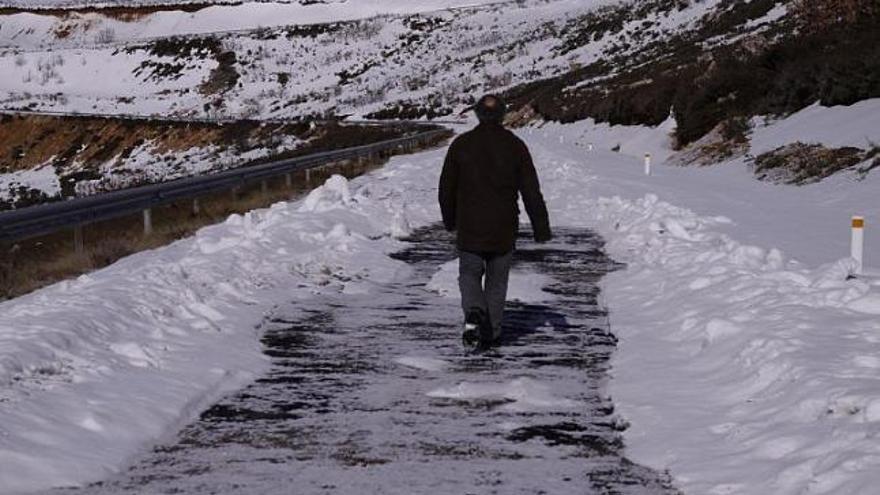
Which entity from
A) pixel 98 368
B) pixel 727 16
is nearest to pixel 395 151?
pixel 98 368

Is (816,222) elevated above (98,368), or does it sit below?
below

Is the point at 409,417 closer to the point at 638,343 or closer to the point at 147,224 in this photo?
the point at 638,343

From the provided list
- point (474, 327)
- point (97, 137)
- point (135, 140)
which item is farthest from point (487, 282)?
point (97, 137)

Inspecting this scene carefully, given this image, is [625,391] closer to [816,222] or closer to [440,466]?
[440,466]

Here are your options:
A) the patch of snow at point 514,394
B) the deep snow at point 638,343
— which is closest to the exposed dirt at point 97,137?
the deep snow at point 638,343

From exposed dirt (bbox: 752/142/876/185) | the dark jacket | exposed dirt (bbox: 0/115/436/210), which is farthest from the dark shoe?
exposed dirt (bbox: 0/115/436/210)

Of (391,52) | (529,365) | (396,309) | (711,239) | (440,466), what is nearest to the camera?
(440,466)

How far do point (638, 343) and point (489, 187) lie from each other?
5.65 feet

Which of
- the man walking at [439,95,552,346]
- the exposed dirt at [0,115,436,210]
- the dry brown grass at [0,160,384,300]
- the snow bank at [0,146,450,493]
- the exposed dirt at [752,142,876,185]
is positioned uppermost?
the man walking at [439,95,552,346]

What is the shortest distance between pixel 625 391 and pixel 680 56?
64266 mm

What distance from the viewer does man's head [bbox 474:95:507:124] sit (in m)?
8.39

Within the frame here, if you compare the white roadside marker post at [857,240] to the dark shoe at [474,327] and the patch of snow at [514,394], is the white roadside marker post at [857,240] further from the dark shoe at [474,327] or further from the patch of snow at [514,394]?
the patch of snow at [514,394]

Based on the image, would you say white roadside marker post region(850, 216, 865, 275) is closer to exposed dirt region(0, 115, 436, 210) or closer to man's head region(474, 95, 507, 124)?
man's head region(474, 95, 507, 124)

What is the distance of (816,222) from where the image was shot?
55.0ft
